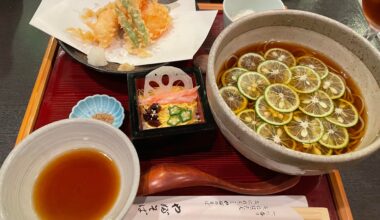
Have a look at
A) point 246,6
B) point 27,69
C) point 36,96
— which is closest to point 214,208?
point 36,96

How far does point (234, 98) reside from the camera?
1.05 m

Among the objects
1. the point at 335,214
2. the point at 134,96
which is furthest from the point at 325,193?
the point at 134,96

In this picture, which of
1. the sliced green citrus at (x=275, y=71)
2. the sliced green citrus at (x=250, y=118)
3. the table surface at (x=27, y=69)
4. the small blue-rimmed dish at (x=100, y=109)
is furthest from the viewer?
the table surface at (x=27, y=69)

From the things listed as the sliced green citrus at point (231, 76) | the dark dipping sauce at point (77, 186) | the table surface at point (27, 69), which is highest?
the sliced green citrus at point (231, 76)

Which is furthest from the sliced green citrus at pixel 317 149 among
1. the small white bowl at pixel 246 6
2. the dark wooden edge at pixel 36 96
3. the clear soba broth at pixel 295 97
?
the dark wooden edge at pixel 36 96

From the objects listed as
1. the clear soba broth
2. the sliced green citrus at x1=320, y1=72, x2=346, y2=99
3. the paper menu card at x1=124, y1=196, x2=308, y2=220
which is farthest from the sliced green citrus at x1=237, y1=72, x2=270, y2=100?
the paper menu card at x1=124, y1=196, x2=308, y2=220

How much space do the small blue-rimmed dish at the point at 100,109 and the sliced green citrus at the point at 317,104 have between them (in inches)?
26.9

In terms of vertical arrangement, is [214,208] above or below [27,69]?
above

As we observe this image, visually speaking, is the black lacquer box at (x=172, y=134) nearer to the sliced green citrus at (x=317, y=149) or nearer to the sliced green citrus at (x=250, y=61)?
the sliced green citrus at (x=250, y=61)

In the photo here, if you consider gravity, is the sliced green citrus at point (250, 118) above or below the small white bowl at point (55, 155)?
above

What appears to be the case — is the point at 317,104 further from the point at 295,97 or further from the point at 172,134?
the point at 172,134

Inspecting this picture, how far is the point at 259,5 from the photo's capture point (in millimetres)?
1710

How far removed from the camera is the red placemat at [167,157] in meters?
1.08

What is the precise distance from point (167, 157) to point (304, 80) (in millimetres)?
570
